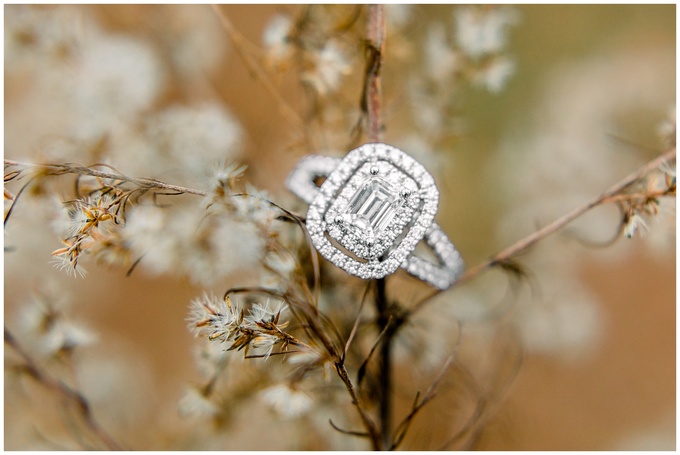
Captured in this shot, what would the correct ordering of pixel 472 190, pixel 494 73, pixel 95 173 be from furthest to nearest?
pixel 472 190 < pixel 494 73 < pixel 95 173

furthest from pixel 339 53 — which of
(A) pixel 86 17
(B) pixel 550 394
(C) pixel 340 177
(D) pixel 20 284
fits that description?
(B) pixel 550 394

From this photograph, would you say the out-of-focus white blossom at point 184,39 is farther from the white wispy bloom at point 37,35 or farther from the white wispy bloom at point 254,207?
the white wispy bloom at point 254,207

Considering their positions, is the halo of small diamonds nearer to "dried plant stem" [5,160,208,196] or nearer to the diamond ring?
the diamond ring

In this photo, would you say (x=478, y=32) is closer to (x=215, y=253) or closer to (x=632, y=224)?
(x=632, y=224)

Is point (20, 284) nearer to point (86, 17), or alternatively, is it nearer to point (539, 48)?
point (86, 17)

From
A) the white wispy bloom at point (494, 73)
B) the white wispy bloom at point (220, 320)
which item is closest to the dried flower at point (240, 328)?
the white wispy bloom at point (220, 320)

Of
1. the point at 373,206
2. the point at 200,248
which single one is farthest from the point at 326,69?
the point at 200,248
